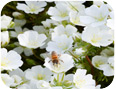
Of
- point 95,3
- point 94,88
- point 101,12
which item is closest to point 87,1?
point 95,3

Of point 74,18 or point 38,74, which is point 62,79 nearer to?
point 38,74

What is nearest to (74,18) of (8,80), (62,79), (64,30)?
(64,30)

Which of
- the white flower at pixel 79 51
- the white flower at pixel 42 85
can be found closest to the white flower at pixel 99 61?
the white flower at pixel 79 51

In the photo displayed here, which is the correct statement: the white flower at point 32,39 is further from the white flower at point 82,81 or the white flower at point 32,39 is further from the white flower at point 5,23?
the white flower at point 82,81

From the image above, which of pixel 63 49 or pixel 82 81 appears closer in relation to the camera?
pixel 82 81

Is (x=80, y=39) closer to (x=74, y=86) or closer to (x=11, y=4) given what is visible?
(x=74, y=86)

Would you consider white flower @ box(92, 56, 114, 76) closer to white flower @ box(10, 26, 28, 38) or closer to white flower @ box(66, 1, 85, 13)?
white flower @ box(66, 1, 85, 13)
